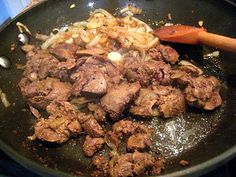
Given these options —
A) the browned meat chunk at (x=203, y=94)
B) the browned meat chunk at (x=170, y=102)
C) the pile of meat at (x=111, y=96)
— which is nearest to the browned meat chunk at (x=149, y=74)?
the pile of meat at (x=111, y=96)

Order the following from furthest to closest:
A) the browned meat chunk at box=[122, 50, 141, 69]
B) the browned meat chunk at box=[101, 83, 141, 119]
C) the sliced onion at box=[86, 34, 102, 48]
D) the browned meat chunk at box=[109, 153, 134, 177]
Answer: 1. the sliced onion at box=[86, 34, 102, 48]
2. the browned meat chunk at box=[122, 50, 141, 69]
3. the browned meat chunk at box=[101, 83, 141, 119]
4. the browned meat chunk at box=[109, 153, 134, 177]

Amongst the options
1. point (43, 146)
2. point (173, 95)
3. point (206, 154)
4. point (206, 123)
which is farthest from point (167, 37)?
point (43, 146)

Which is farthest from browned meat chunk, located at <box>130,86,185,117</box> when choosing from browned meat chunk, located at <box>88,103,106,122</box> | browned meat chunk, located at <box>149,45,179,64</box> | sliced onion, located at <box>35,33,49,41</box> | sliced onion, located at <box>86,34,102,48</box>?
sliced onion, located at <box>35,33,49,41</box>

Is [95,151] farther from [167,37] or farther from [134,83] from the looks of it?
[167,37]

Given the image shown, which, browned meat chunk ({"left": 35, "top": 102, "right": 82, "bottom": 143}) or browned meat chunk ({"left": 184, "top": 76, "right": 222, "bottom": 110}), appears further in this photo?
browned meat chunk ({"left": 184, "top": 76, "right": 222, "bottom": 110})

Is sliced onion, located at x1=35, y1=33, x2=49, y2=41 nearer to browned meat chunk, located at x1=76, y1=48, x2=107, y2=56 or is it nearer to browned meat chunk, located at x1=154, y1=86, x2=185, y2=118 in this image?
browned meat chunk, located at x1=76, y1=48, x2=107, y2=56

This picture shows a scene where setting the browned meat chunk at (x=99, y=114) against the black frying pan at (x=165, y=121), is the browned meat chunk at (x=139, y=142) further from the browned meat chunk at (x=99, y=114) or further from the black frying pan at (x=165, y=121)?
the browned meat chunk at (x=99, y=114)
